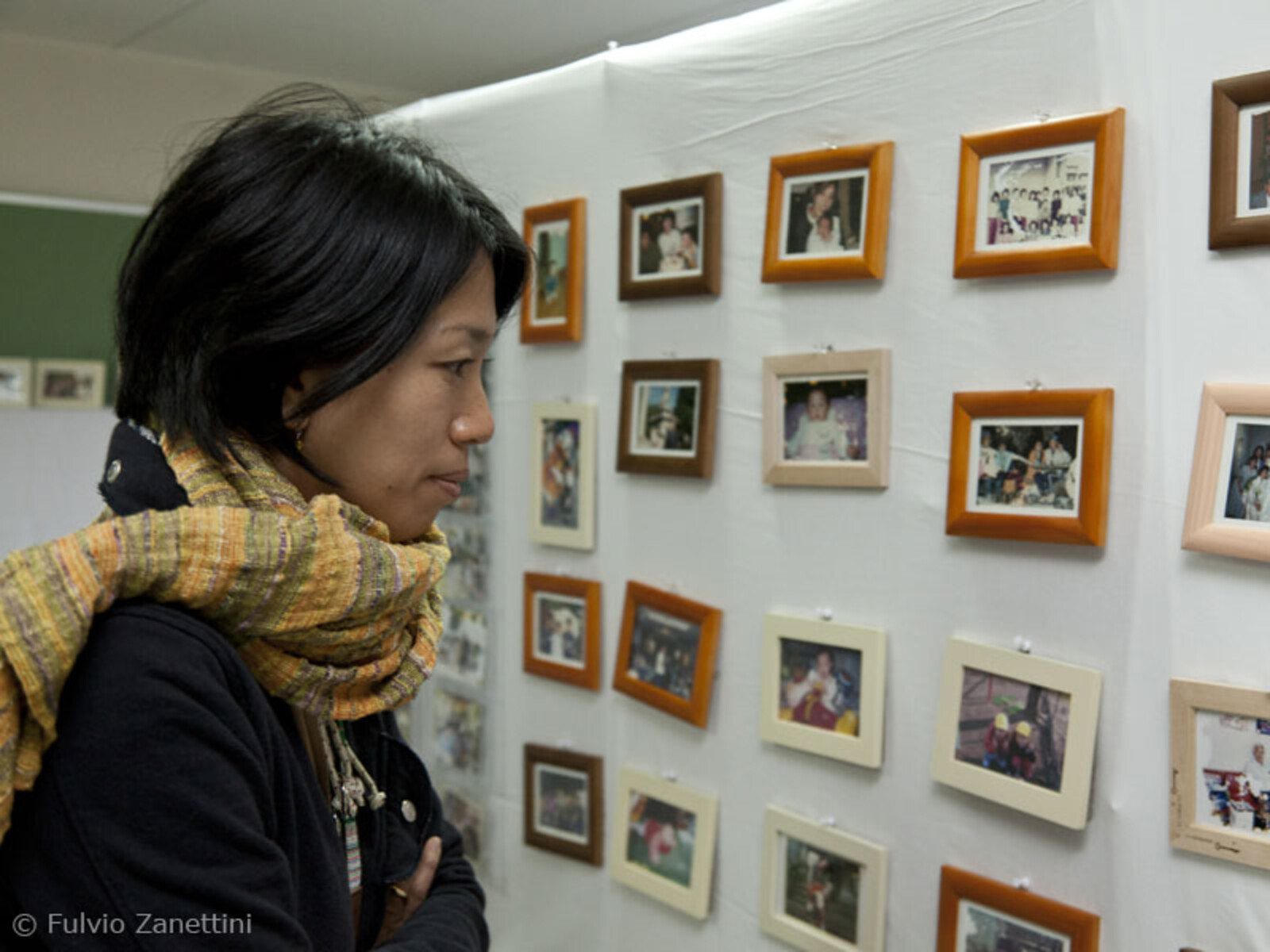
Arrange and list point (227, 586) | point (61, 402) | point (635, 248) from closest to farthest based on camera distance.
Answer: point (227, 586), point (635, 248), point (61, 402)

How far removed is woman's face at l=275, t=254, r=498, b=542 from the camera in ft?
3.51

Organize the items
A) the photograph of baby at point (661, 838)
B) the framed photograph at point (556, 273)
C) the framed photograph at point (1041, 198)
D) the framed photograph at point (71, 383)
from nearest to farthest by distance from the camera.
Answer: the framed photograph at point (1041, 198) → the photograph of baby at point (661, 838) → the framed photograph at point (556, 273) → the framed photograph at point (71, 383)

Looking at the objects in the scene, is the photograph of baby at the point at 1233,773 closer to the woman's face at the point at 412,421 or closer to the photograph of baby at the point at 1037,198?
the photograph of baby at the point at 1037,198

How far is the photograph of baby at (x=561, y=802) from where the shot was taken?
7.47 ft

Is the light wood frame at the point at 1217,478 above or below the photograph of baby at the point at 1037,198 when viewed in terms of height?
below

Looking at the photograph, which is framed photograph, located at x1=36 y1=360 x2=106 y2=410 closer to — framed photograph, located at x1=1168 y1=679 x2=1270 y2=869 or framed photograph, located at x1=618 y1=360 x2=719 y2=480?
framed photograph, located at x1=618 y1=360 x2=719 y2=480

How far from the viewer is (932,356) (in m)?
1.64

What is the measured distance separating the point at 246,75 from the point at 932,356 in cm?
379

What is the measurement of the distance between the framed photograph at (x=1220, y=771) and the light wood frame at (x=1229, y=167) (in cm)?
49

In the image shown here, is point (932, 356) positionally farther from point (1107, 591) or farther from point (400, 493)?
point (400, 493)

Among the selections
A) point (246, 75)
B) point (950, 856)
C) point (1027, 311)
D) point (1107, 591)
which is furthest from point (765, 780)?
point (246, 75)

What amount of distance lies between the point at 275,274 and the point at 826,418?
967mm

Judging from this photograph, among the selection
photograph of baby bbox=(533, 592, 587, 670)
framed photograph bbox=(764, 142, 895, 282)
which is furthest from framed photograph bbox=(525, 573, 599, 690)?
framed photograph bbox=(764, 142, 895, 282)

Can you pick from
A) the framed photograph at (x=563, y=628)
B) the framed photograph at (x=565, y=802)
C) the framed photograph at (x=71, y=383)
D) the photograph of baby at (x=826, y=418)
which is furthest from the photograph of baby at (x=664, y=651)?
the framed photograph at (x=71, y=383)
